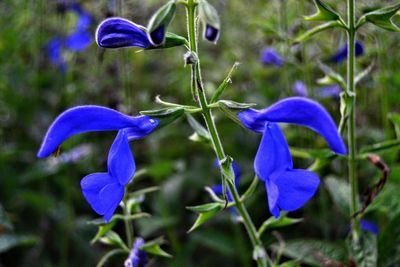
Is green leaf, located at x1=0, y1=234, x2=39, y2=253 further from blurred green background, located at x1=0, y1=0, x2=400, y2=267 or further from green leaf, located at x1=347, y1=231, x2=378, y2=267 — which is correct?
green leaf, located at x1=347, y1=231, x2=378, y2=267

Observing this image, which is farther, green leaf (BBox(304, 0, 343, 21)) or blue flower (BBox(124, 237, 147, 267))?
blue flower (BBox(124, 237, 147, 267))

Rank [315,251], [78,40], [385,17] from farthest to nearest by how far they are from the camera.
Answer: [78,40], [315,251], [385,17]

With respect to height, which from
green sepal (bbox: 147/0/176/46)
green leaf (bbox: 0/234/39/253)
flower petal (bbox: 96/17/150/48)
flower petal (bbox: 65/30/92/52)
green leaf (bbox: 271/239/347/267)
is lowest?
green leaf (bbox: 0/234/39/253)

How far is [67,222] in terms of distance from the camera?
235 cm

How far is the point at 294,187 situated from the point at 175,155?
1.88 metres

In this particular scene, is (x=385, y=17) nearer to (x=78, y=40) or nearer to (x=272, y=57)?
(x=272, y=57)

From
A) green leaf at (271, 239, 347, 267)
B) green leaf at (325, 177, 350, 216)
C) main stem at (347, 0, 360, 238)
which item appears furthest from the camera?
green leaf at (325, 177, 350, 216)

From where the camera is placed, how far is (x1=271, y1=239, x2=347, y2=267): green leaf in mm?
1541

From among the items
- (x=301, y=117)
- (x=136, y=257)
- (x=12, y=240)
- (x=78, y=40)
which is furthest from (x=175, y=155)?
(x=301, y=117)

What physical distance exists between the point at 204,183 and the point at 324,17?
52.6 inches

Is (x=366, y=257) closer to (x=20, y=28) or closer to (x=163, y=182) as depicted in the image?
(x=163, y=182)

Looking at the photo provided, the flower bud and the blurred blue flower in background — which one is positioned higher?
the flower bud

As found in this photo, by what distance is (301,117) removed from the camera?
1.00 meters

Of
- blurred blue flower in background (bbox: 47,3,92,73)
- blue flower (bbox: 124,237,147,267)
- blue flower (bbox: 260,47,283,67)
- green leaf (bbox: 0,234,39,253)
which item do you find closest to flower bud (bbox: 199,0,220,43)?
blue flower (bbox: 124,237,147,267)
